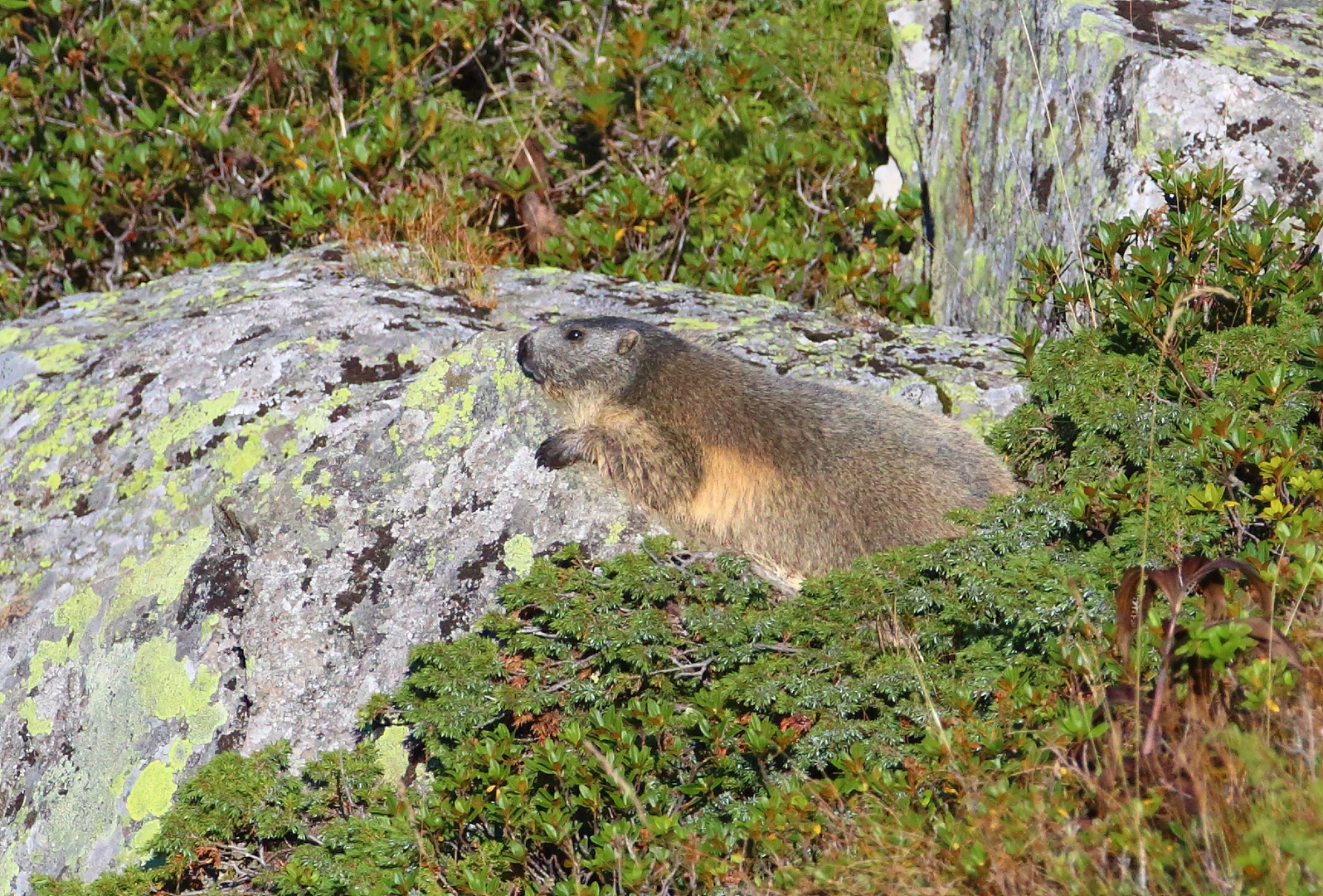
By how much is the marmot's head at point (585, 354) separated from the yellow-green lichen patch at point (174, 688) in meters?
2.37

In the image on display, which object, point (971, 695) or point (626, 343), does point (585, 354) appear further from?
point (971, 695)

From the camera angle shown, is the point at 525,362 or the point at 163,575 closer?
the point at 163,575

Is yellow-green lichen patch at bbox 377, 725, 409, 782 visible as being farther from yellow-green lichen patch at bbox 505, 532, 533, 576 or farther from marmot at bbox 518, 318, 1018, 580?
marmot at bbox 518, 318, 1018, 580

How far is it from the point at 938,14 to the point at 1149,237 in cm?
402

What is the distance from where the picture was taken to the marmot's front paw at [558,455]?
626 centimetres

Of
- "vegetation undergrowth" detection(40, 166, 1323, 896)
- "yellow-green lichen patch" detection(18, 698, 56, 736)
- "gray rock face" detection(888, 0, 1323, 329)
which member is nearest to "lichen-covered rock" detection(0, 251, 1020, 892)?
"yellow-green lichen patch" detection(18, 698, 56, 736)

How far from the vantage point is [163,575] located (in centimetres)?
629

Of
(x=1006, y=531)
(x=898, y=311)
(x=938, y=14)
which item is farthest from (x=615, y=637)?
(x=938, y=14)

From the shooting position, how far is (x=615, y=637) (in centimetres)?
503

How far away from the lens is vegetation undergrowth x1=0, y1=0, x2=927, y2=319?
9.53 m

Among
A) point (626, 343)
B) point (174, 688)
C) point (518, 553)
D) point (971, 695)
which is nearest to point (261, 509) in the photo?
point (174, 688)

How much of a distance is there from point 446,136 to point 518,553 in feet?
19.0

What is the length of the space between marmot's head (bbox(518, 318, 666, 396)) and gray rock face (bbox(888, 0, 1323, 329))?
2694 mm

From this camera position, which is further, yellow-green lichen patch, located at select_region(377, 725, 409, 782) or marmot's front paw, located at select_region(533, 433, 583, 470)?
marmot's front paw, located at select_region(533, 433, 583, 470)
